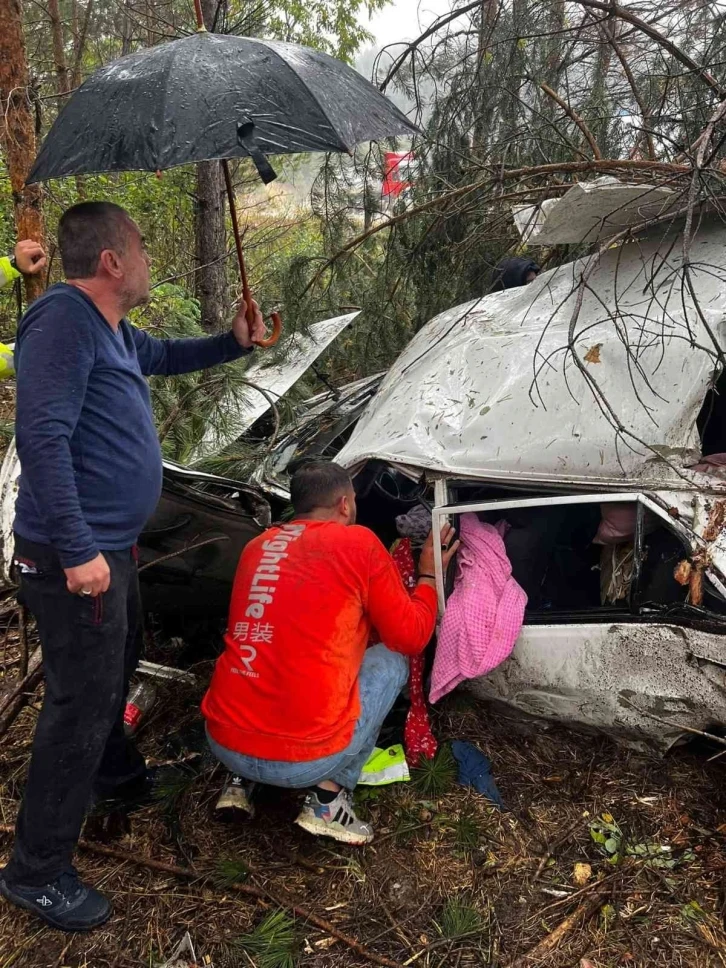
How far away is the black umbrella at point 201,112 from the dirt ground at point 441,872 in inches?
89.5

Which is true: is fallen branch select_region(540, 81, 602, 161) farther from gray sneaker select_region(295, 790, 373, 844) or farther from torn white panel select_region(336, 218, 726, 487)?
gray sneaker select_region(295, 790, 373, 844)

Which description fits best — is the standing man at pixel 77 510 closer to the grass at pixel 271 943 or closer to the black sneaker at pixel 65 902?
the black sneaker at pixel 65 902

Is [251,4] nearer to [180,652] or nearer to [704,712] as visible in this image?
[180,652]

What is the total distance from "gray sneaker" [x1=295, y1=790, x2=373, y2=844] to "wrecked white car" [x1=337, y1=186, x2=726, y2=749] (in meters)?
0.75

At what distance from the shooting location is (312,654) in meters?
2.43

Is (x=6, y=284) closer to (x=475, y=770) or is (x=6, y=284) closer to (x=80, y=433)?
(x=80, y=433)

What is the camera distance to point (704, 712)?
2.59 meters

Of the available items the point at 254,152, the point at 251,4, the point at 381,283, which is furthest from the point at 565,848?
the point at 251,4

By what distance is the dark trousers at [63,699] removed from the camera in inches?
84.2

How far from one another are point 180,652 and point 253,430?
4.40 ft

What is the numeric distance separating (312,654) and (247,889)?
2.75ft

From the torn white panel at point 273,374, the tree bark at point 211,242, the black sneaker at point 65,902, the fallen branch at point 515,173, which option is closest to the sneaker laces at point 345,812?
the black sneaker at point 65,902

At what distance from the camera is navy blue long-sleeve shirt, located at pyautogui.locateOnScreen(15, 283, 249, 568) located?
6.25 feet

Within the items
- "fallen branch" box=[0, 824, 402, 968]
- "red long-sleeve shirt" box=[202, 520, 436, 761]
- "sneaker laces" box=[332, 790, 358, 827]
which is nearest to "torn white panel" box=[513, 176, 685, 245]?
"red long-sleeve shirt" box=[202, 520, 436, 761]
